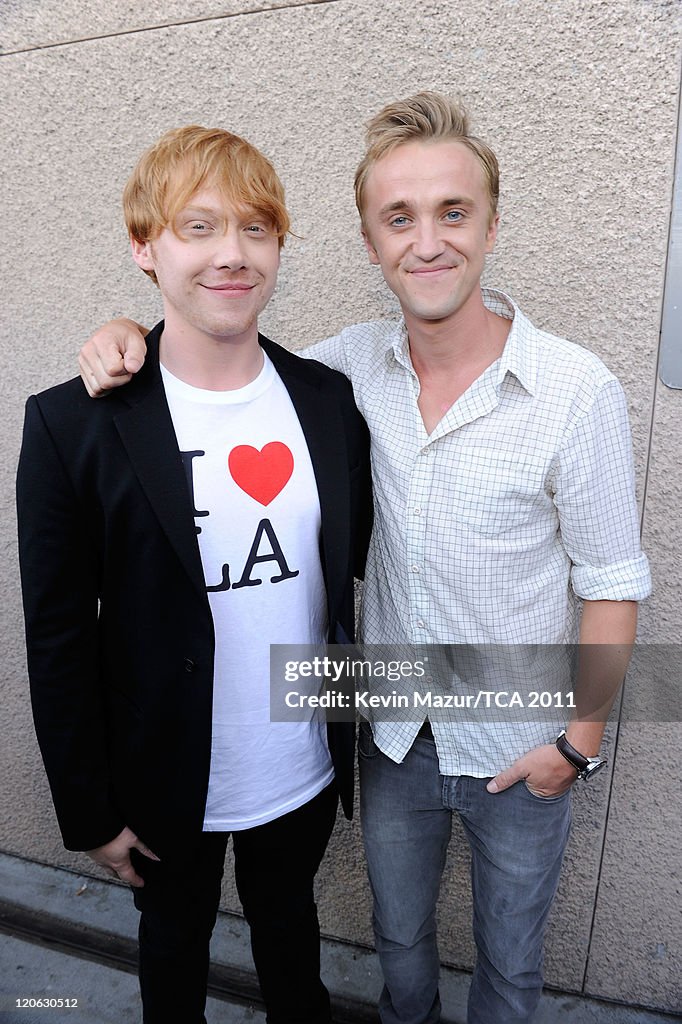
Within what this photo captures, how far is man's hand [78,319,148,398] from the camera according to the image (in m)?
1.66

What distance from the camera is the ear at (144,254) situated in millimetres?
1701

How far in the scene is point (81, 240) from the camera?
101 inches

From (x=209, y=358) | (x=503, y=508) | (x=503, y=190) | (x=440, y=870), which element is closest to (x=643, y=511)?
(x=503, y=508)

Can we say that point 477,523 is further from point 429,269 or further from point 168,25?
point 168,25

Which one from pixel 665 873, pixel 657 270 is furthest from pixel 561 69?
pixel 665 873

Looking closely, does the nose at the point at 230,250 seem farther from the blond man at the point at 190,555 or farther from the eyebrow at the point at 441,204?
the eyebrow at the point at 441,204

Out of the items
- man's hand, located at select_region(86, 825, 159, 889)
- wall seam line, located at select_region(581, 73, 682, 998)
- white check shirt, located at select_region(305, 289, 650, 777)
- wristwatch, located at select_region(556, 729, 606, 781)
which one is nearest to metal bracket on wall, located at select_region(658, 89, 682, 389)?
wall seam line, located at select_region(581, 73, 682, 998)

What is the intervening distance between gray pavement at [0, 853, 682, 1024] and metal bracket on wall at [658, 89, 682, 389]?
2052mm

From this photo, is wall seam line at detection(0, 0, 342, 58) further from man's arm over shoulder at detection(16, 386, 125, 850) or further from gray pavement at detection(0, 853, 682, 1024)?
gray pavement at detection(0, 853, 682, 1024)

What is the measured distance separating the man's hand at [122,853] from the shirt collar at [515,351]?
49.9 inches

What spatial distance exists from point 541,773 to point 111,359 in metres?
1.30

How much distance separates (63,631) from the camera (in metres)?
1.68

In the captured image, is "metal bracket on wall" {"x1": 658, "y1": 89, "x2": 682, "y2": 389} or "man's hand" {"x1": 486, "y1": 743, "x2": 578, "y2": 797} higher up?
"metal bracket on wall" {"x1": 658, "y1": 89, "x2": 682, "y2": 389}

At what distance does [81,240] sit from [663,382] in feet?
5.98
